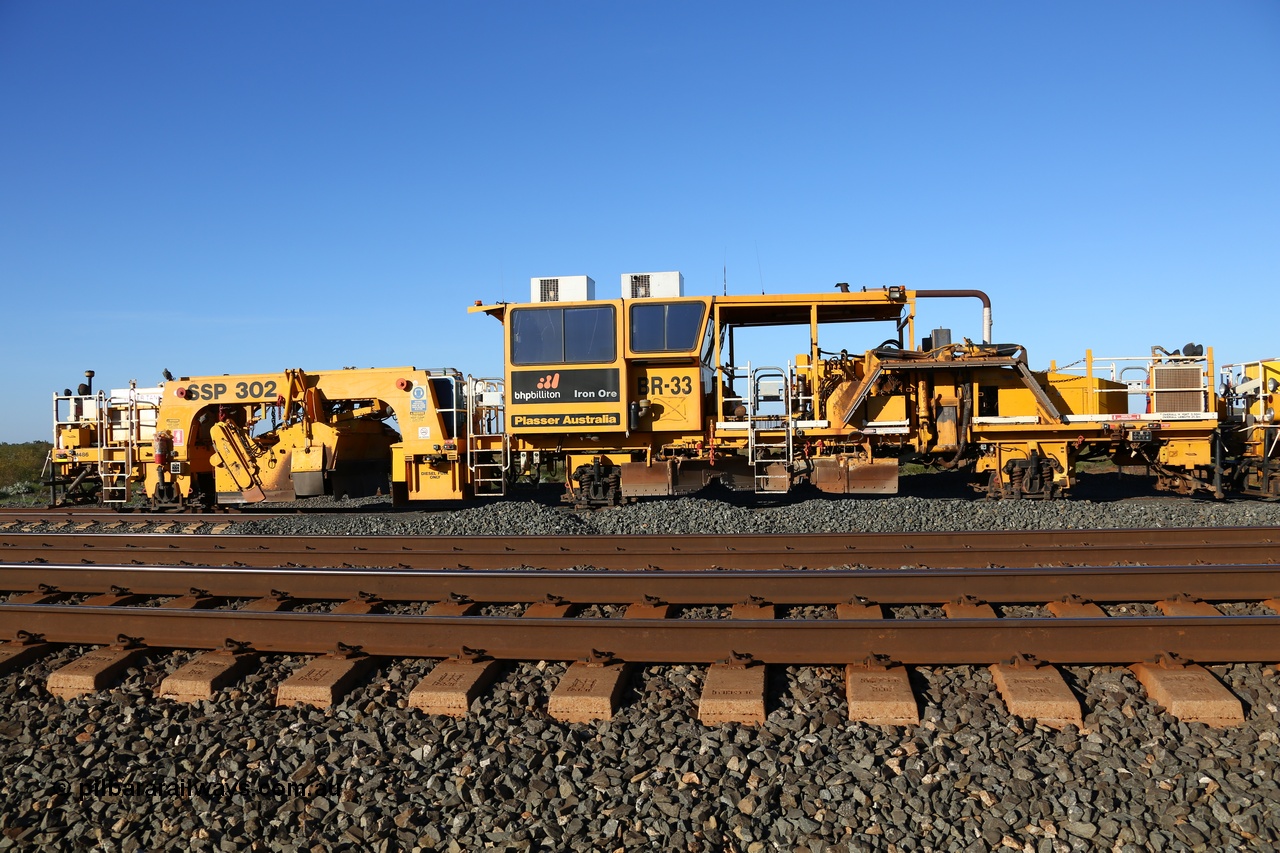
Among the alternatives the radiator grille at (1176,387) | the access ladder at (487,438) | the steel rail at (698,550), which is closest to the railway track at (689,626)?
the steel rail at (698,550)

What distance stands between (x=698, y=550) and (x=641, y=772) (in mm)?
4498

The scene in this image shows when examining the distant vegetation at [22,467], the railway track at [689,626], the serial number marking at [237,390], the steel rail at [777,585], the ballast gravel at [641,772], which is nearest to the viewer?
the ballast gravel at [641,772]

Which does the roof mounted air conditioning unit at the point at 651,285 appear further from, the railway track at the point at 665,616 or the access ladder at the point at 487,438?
the railway track at the point at 665,616

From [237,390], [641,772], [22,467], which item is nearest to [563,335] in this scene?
[237,390]

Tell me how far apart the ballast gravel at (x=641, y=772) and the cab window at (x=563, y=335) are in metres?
6.77

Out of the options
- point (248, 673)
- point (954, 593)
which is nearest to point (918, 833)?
point (954, 593)

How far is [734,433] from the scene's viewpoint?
1118 centimetres

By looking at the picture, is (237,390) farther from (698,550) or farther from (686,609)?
(686,609)

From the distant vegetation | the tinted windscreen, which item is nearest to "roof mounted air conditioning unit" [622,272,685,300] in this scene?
the tinted windscreen

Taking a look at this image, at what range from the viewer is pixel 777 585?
238 inches

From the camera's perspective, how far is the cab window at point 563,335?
1118 cm

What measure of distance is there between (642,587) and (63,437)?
12.5m

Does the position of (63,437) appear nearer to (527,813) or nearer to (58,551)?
(58,551)

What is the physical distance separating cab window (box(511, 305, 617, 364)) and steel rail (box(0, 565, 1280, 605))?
5.16m
